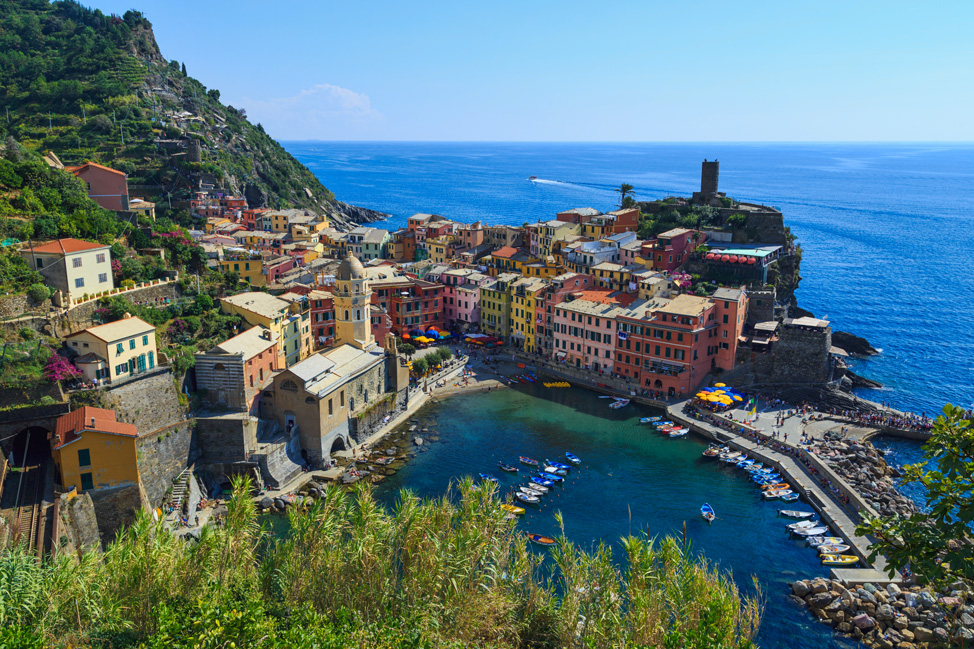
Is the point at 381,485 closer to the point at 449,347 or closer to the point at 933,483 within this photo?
the point at 449,347

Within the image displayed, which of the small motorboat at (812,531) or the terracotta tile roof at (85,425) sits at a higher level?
the terracotta tile roof at (85,425)

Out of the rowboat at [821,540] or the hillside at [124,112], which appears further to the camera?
the hillside at [124,112]

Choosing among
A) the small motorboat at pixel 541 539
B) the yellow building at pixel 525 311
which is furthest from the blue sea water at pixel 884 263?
the small motorboat at pixel 541 539

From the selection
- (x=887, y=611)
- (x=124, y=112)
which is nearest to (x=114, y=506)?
(x=887, y=611)

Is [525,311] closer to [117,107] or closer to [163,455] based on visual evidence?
[163,455]

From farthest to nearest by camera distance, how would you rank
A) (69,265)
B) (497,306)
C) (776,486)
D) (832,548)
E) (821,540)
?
(497,306), (69,265), (776,486), (821,540), (832,548)

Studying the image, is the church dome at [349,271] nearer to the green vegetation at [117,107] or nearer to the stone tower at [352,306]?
the stone tower at [352,306]

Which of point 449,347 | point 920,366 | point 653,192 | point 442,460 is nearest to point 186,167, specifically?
point 449,347
